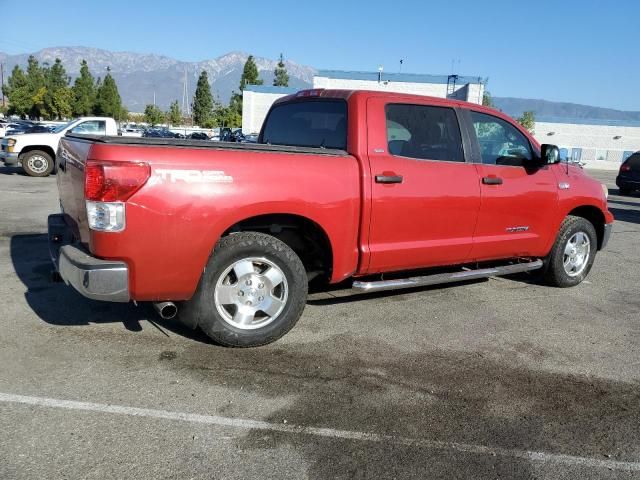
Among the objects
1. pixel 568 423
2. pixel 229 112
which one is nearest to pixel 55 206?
pixel 568 423

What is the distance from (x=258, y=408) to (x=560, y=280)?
419 centimetres

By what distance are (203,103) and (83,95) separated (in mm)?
20042

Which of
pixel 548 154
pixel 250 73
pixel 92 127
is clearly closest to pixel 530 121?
pixel 250 73

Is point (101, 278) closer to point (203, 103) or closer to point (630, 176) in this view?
point (630, 176)

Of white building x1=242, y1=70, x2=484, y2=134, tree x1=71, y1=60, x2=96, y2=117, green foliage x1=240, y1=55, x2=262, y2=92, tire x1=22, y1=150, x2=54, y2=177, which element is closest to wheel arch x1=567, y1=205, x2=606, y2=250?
tire x1=22, y1=150, x2=54, y2=177

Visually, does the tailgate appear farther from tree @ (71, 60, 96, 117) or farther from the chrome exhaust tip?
tree @ (71, 60, 96, 117)

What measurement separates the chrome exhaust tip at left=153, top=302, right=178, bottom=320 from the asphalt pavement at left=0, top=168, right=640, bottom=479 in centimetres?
32

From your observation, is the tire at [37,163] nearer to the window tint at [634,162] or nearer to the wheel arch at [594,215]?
the wheel arch at [594,215]

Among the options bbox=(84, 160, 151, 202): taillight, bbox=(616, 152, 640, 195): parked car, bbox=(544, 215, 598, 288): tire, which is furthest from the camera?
bbox=(616, 152, 640, 195): parked car

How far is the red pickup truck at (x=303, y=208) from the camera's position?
3449 millimetres

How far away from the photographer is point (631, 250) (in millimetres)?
8719

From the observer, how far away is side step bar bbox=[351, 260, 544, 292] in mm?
4434

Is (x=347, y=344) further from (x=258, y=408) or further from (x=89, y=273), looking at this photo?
(x=89, y=273)

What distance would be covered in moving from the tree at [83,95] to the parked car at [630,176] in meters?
60.0
